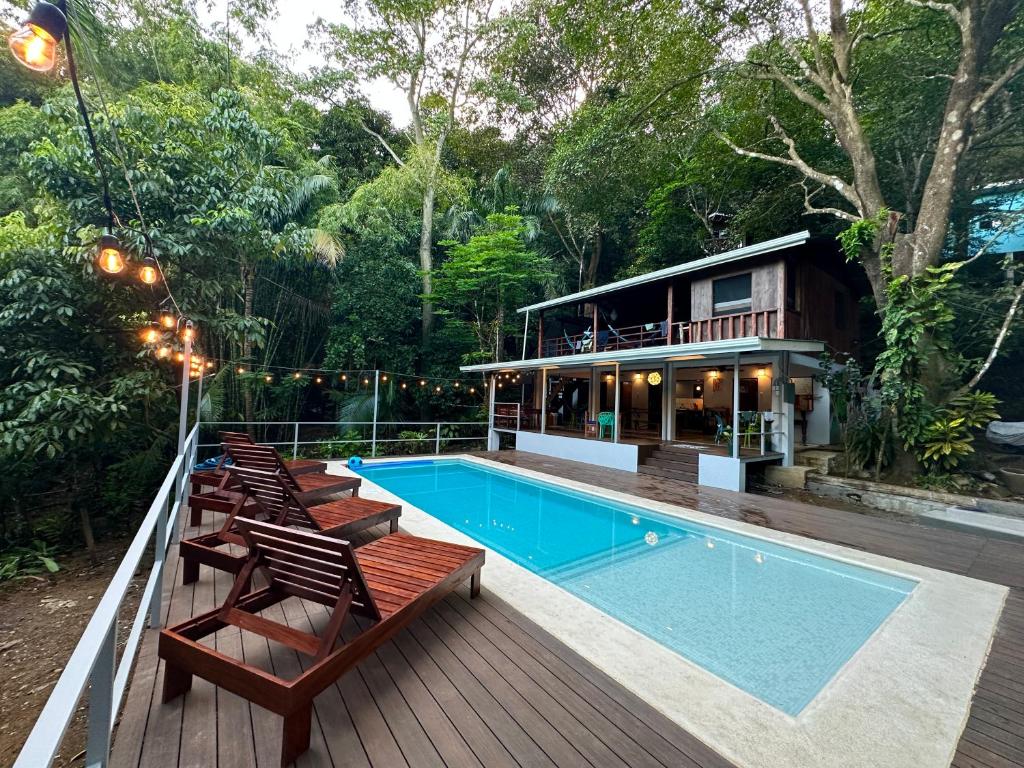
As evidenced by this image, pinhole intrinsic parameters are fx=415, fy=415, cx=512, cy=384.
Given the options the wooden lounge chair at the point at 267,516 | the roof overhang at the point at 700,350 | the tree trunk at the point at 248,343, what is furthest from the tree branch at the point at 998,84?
the tree trunk at the point at 248,343

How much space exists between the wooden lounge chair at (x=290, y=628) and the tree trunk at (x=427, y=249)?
1226 centimetres

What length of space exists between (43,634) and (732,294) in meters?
12.7

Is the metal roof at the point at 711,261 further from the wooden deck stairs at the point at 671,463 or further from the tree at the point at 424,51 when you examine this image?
the tree at the point at 424,51

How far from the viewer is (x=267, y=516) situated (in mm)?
3605

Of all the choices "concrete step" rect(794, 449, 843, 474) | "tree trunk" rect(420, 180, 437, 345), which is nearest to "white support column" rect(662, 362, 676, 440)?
"concrete step" rect(794, 449, 843, 474)

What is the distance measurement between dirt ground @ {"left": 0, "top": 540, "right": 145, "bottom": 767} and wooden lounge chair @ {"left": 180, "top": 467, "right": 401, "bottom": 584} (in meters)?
1.03

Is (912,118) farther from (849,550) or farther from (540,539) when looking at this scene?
(540,539)

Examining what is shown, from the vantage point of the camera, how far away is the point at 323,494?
5.31m

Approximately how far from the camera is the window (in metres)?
9.97

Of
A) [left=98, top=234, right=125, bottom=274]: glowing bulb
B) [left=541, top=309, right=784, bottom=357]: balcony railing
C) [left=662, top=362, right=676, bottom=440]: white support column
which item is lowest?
[left=662, top=362, right=676, bottom=440]: white support column

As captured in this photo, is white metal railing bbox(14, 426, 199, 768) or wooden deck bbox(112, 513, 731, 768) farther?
wooden deck bbox(112, 513, 731, 768)

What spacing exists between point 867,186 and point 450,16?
1556cm

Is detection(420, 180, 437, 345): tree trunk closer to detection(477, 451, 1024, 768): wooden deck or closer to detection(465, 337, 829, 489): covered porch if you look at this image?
detection(465, 337, 829, 489): covered porch

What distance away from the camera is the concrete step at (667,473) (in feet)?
28.1
